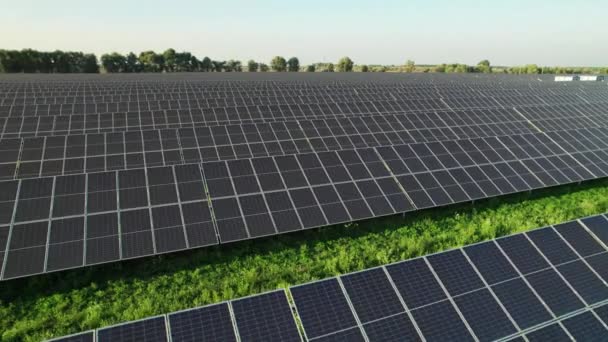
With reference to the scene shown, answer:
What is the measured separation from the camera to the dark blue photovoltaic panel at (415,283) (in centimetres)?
852

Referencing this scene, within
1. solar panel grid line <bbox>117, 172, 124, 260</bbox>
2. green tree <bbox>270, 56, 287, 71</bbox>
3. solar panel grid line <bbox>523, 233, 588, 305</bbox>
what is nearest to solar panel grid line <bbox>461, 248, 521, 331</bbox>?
solar panel grid line <bbox>523, 233, 588, 305</bbox>

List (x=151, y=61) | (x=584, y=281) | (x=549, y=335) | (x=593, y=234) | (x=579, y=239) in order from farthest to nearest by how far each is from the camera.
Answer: (x=151, y=61), (x=593, y=234), (x=579, y=239), (x=584, y=281), (x=549, y=335)

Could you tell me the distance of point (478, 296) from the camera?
874 centimetres

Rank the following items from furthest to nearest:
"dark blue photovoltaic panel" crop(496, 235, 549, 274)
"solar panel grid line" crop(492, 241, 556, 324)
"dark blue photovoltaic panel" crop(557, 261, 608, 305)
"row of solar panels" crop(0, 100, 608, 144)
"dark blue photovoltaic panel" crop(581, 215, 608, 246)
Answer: "row of solar panels" crop(0, 100, 608, 144), "dark blue photovoltaic panel" crop(581, 215, 608, 246), "dark blue photovoltaic panel" crop(496, 235, 549, 274), "dark blue photovoltaic panel" crop(557, 261, 608, 305), "solar panel grid line" crop(492, 241, 556, 324)

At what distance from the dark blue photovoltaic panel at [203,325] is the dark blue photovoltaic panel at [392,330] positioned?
295cm

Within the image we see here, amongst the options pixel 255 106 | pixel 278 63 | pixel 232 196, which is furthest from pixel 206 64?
pixel 232 196

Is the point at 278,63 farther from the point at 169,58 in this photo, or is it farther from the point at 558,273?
the point at 558,273

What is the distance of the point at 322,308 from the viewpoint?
26.6 feet

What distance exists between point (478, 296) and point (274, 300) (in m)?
4.95

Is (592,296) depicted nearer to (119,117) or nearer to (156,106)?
(119,117)

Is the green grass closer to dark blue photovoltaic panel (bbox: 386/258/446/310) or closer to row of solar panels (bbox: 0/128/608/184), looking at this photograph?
row of solar panels (bbox: 0/128/608/184)

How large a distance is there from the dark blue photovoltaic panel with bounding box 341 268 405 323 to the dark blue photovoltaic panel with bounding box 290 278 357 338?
0.25 m

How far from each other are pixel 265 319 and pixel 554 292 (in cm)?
728

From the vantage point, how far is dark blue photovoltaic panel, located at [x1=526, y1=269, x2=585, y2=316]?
870 centimetres
